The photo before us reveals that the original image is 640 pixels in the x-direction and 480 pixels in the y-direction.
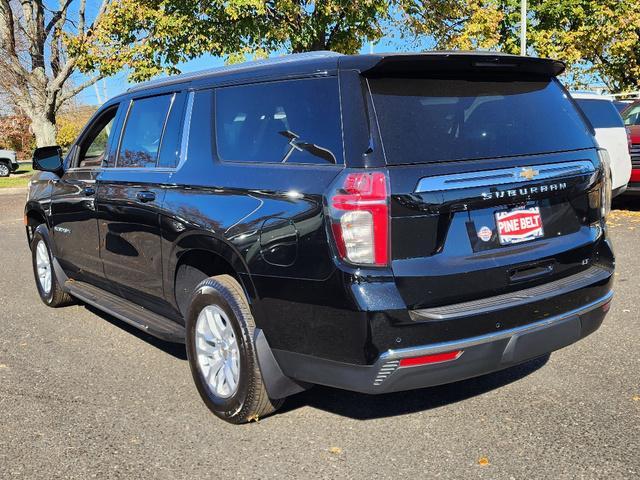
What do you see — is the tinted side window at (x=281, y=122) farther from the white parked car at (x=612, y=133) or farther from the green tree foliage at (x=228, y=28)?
the green tree foliage at (x=228, y=28)

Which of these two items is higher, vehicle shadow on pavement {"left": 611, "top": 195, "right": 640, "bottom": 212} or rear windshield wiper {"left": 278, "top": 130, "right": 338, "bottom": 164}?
rear windshield wiper {"left": 278, "top": 130, "right": 338, "bottom": 164}

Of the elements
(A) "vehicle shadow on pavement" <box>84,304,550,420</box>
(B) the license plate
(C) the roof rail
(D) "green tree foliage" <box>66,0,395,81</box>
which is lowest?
(A) "vehicle shadow on pavement" <box>84,304,550,420</box>

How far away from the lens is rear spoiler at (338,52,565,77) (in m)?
3.05

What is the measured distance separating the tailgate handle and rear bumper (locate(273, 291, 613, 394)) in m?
0.21

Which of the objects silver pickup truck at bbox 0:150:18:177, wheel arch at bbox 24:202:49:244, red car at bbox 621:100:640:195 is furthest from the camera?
silver pickup truck at bbox 0:150:18:177

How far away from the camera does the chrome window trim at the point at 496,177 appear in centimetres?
296

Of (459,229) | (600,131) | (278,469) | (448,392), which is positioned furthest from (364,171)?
(600,131)

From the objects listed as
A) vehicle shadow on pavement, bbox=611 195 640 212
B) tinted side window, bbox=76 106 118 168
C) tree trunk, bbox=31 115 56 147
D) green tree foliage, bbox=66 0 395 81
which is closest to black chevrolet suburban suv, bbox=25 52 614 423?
tinted side window, bbox=76 106 118 168

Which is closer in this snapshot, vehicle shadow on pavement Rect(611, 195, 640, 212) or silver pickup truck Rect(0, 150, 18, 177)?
vehicle shadow on pavement Rect(611, 195, 640, 212)

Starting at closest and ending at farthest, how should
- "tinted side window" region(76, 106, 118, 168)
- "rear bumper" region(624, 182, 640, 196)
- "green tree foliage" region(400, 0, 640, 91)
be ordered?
"tinted side window" region(76, 106, 118, 168) < "rear bumper" region(624, 182, 640, 196) < "green tree foliage" region(400, 0, 640, 91)

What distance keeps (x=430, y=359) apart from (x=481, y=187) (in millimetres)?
790

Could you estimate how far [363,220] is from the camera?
114 inches

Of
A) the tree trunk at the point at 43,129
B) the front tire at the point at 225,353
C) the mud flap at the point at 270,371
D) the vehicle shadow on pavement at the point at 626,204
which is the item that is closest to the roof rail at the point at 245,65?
the front tire at the point at 225,353

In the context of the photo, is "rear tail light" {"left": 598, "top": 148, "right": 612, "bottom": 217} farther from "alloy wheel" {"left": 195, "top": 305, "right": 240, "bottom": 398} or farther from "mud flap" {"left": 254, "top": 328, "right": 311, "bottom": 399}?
"alloy wheel" {"left": 195, "top": 305, "right": 240, "bottom": 398}
